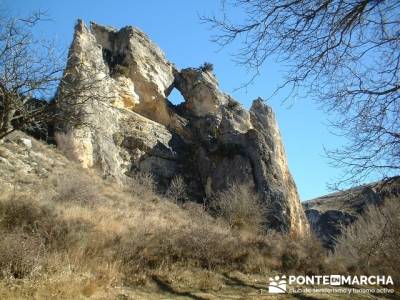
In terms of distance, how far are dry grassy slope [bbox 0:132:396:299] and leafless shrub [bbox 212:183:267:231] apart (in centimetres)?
1020

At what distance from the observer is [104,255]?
372 inches

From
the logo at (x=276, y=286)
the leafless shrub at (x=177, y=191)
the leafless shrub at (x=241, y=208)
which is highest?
the leafless shrub at (x=177, y=191)

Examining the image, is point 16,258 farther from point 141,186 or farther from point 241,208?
point 241,208

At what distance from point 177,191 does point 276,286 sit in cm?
2000

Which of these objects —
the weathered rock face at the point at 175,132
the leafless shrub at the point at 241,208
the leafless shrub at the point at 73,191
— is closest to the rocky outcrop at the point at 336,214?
the weathered rock face at the point at 175,132

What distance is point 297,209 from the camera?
33.6 meters

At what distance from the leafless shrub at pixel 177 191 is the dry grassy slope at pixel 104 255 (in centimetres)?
1276

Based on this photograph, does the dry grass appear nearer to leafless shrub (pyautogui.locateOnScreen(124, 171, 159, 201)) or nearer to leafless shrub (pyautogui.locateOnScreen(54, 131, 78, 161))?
leafless shrub (pyautogui.locateOnScreen(54, 131, 78, 161))

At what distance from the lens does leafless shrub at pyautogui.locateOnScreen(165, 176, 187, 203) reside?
29.3 m

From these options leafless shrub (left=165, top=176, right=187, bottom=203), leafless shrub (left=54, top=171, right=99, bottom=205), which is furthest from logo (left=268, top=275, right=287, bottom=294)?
leafless shrub (left=165, top=176, right=187, bottom=203)

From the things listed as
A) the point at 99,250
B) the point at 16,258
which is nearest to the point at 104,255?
the point at 99,250

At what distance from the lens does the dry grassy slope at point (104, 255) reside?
711 centimetres

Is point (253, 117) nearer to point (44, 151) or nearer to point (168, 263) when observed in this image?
point (44, 151)

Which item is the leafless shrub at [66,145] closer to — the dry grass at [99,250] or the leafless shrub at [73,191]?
the leafless shrub at [73,191]
